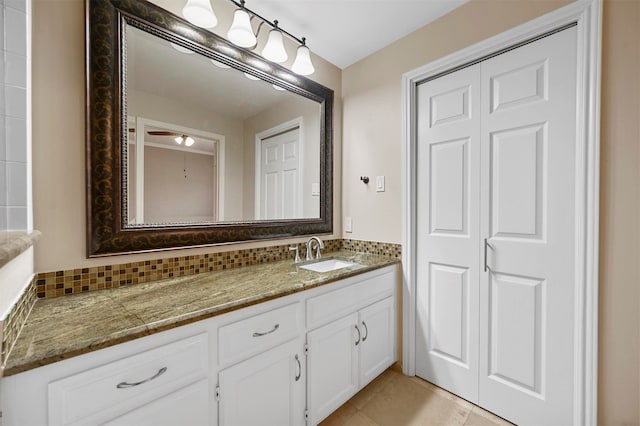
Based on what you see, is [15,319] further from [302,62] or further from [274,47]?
[302,62]

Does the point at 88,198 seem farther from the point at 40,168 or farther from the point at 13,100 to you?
the point at 13,100

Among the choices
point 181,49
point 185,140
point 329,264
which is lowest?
point 329,264

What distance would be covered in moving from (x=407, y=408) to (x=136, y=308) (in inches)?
61.6

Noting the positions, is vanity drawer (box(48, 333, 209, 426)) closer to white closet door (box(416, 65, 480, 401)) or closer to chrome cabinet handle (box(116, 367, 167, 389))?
chrome cabinet handle (box(116, 367, 167, 389))

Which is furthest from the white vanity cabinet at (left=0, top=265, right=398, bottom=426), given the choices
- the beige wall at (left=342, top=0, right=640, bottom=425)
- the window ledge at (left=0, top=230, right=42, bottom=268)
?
the beige wall at (left=342, top=0, right=640, bottom=425)

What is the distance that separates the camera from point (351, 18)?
1.73 m

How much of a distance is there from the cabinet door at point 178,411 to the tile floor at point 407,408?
82 centimetres

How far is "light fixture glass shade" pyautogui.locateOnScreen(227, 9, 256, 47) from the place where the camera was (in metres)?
1.43

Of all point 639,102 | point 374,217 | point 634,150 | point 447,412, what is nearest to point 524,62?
point 639,102

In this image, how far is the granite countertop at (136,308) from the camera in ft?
2.35

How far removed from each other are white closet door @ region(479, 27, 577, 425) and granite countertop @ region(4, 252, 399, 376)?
2.90 ft

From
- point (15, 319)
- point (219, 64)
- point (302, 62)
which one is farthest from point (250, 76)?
point (15, 319)

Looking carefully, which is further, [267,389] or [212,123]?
[212,123]

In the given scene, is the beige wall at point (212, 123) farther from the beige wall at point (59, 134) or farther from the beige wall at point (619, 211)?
the beige wall at point (619, 211)
